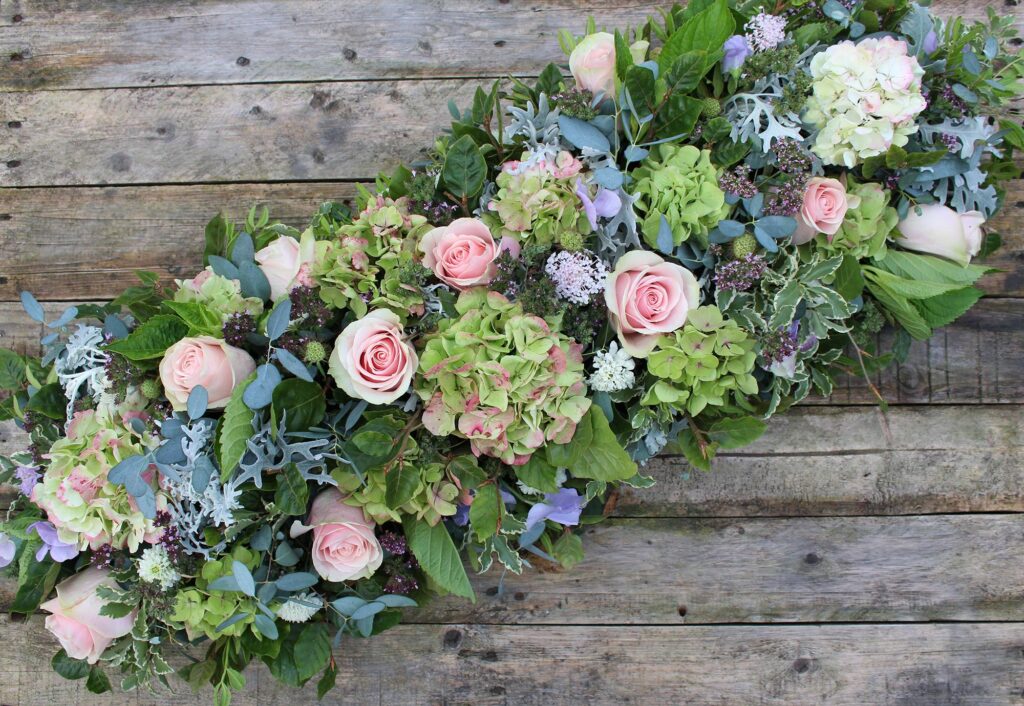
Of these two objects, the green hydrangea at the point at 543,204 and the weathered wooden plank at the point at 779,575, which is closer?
the green hydrangea at the point at 543,204

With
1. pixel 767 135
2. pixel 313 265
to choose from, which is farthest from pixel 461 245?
pixel 767 135

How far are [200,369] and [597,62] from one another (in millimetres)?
692

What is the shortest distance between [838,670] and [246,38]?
1561 millimetres

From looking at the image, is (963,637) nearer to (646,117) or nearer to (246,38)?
(646,117)

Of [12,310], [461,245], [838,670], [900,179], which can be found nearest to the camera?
[461,245]

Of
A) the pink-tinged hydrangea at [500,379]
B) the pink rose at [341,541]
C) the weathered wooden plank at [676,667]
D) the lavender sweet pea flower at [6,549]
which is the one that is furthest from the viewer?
the weathered wooden plank at [676,667]

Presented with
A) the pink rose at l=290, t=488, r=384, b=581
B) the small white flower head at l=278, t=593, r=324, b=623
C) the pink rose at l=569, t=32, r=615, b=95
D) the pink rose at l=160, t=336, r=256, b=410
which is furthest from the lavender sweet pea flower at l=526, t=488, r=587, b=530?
the pink rose at l=569, t=32, r=615, b=95

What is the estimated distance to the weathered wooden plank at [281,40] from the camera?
4.42ft

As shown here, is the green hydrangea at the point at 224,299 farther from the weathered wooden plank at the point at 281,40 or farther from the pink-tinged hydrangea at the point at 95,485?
the weathered wooden plank at the point at 281,40

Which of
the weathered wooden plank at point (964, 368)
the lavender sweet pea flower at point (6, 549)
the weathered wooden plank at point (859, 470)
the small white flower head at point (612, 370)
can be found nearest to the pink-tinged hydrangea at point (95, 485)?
the lavender sweet pea flower at point (6, 549)

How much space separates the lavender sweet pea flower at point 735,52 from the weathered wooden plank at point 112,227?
680 millimetres

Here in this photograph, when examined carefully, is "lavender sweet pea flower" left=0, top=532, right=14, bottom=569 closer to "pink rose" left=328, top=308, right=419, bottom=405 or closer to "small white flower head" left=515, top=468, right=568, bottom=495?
"pink rose" left=328, top=308, right=419, bottom=405

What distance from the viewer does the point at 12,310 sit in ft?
4.46

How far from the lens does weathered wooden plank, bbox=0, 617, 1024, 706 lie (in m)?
1.24
